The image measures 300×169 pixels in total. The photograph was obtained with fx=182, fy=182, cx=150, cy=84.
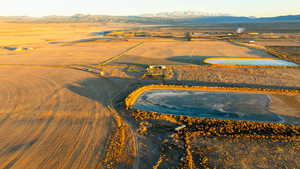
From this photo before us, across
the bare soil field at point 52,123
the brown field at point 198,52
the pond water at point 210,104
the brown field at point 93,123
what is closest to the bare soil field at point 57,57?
the brown field at point 198,52

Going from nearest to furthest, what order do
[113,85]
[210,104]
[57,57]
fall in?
[210,104] < [113,85] < [57,57]

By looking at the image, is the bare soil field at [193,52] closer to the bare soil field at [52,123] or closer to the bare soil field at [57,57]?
the bare soil field at [57,57]

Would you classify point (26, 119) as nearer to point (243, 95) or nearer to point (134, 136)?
point (134, 136)

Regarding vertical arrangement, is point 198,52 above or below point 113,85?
above

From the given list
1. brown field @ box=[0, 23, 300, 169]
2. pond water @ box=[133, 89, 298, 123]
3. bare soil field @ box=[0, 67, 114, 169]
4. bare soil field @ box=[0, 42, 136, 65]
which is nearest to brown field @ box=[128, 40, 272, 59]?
bare soil field @ box=[0, 42, 136, 65]

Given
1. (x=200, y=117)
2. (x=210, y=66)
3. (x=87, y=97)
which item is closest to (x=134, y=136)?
(x=200, y=117)

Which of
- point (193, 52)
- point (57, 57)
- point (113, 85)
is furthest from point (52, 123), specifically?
point (193, 52)

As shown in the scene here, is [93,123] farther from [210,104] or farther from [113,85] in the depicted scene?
[210,104]

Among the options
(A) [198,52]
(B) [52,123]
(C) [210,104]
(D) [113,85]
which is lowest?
(B) [52,123]

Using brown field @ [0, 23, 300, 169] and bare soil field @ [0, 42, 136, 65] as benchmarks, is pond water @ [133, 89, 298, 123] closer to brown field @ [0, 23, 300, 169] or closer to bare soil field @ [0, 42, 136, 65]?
brown field @ [0, 23, 300, 169]
